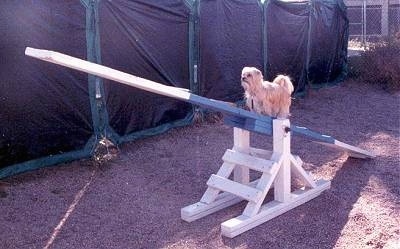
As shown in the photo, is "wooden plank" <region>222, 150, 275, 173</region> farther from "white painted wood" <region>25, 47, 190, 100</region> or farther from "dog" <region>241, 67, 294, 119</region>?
"white painted wood" <region>25, 47, 190, 100</region>

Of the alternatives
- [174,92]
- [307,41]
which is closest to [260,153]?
[174,92]

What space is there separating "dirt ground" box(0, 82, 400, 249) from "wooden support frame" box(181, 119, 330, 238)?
9 centimetres

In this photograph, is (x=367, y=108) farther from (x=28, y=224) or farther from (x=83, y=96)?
(x=28, y=224)

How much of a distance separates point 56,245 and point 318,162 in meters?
3.38

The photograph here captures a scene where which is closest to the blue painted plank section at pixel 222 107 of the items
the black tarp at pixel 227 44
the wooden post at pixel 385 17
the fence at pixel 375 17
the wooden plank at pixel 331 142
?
the wooden plank at pixel 331 142

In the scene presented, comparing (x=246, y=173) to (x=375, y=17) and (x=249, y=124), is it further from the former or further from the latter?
(x=375, y=17)

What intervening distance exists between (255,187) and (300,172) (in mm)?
522

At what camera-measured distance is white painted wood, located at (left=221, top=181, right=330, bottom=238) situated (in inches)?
157

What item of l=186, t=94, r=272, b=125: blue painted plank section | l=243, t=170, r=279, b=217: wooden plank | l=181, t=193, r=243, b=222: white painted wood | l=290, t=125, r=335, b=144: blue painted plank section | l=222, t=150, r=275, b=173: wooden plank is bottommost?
l=181, t=193, r=243, b=222: white painted wood

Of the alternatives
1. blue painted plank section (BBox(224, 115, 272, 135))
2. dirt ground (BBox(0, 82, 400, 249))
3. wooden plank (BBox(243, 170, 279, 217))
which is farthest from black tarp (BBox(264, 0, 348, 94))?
wooden plank (BBox(243, 170, 279, 217))

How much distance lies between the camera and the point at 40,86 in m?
5.42

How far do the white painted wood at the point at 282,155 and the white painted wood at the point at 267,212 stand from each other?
0.09m

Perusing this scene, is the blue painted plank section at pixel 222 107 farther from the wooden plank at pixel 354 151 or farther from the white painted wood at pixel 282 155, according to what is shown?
the wooden plank at pixel 354 151

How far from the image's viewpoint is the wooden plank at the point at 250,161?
431cm
